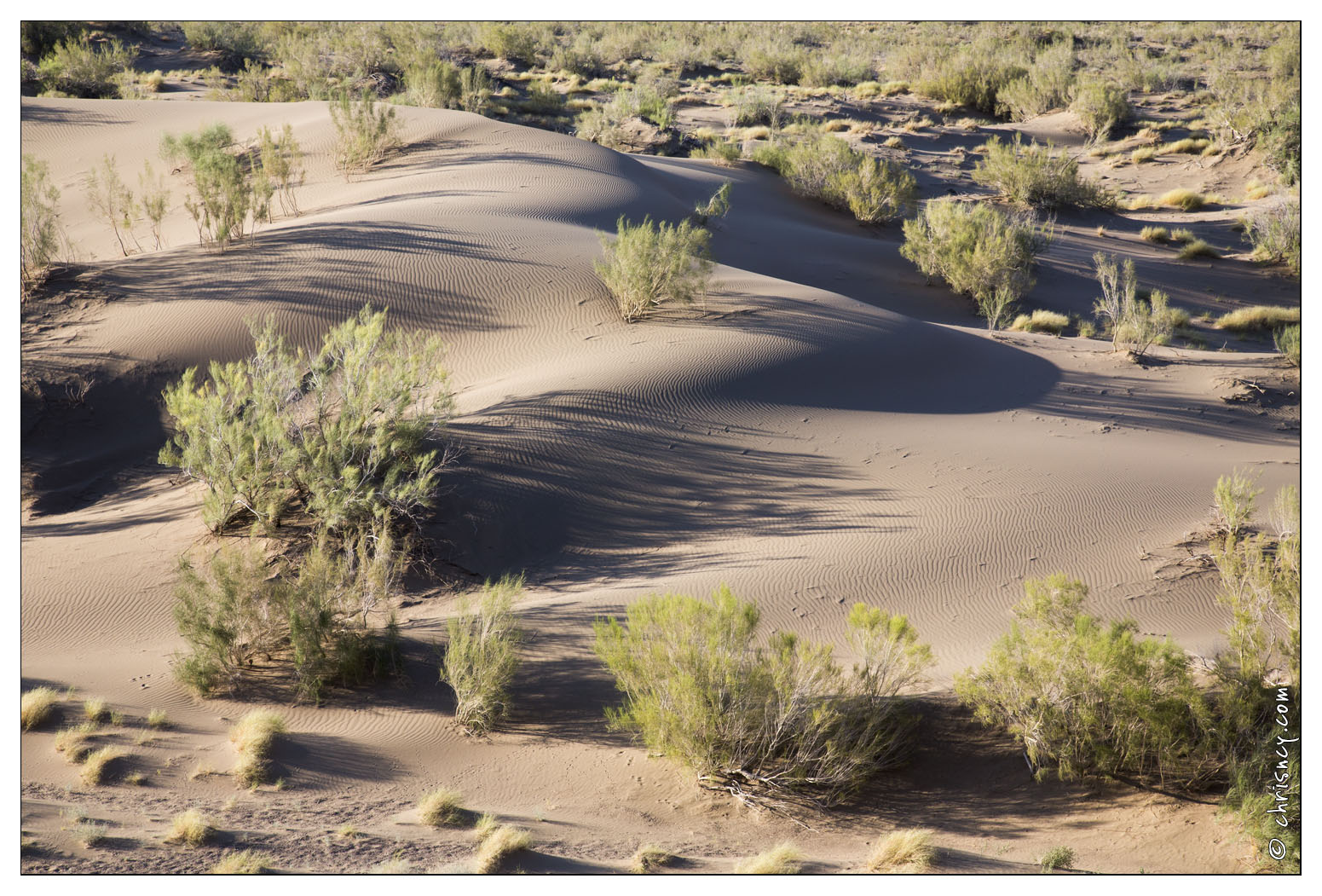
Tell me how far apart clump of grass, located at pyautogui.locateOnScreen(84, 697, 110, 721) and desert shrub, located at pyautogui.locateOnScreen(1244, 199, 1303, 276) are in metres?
26.5

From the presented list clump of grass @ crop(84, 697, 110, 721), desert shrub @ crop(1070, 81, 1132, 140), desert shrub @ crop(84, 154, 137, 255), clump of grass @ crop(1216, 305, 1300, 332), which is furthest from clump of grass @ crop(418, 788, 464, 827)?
desert shrub @ crop(1070, 81, 1132, 140)

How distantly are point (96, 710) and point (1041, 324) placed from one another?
1750 centimetres

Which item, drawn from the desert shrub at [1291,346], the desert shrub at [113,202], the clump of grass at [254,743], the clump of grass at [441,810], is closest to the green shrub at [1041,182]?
the desert shrub at [1291,346]

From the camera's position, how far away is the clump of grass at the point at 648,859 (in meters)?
5.60

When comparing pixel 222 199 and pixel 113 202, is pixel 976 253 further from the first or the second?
pixel 113 202

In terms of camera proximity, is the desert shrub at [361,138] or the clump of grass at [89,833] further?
the desert shrub at [361,138]

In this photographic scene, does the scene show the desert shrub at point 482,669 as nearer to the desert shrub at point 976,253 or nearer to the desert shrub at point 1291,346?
the desert shrub at point 1291,346

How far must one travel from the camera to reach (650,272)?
47.0 feet

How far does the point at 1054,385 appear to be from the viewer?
552 inches

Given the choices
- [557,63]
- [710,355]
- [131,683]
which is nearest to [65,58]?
[557,63]

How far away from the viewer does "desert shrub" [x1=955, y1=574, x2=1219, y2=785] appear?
248 inches

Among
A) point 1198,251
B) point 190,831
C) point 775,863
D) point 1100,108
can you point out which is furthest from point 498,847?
point 1100,108

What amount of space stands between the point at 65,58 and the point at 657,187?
848 inches

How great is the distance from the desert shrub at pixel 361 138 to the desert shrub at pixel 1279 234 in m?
22.7
